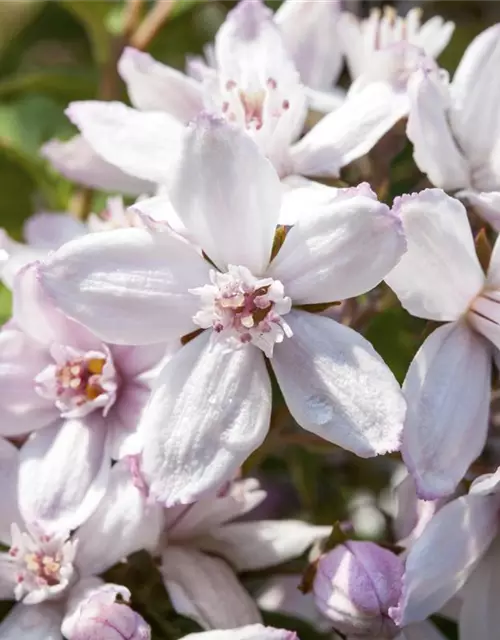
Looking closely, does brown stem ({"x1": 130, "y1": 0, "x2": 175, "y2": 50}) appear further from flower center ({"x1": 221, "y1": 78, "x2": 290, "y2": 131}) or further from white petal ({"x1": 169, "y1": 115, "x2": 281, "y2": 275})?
white petal ({"x1": 169, "y1": 115, "x2": 281, "y2": 275})

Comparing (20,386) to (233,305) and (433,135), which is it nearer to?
(233,305)

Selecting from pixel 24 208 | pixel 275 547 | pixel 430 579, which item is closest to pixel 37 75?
pixel 24 208

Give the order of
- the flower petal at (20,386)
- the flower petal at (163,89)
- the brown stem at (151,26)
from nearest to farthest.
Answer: the flower petal at (20,386) → the flower petal at (163,89) → the brown stem at (151,26)

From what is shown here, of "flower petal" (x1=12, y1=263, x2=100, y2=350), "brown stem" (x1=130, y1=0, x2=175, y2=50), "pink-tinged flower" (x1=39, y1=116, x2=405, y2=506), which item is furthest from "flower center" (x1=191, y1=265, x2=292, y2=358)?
"brown stem" (x1=130, y1=0, x2=175, y2=50)

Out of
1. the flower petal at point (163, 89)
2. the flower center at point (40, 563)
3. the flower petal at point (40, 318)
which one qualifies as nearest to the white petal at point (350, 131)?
the flower petal at point (163, 89)

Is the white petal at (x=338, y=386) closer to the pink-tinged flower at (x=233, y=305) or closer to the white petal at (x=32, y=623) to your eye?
the pink-tinged flower at (x=233, y=305)
